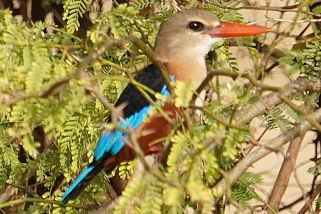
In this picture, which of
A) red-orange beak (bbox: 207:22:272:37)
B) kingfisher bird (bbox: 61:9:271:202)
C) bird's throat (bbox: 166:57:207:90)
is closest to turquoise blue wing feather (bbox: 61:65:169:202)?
kingfisher bird (bbox: 61:9:271:202)

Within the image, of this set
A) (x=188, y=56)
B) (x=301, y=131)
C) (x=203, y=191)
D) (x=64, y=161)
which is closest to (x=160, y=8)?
(x=188, y=56)

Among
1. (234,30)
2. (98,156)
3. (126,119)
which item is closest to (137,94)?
(126,119)

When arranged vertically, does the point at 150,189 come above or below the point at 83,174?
above

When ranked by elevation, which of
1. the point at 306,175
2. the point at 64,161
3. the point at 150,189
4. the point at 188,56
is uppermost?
the point at 150,189

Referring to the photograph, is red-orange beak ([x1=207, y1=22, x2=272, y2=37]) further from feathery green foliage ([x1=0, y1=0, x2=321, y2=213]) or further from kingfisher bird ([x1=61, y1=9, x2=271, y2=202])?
feathery green foliage ([x1=0, y1=0, x2=321, y2=213])

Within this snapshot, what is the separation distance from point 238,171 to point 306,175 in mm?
1621

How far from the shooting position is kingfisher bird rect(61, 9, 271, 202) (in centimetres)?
220

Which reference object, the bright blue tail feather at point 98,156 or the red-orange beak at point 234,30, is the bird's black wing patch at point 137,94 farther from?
the red-orange beak at point 234,30

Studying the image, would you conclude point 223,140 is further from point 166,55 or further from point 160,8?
point 160,8

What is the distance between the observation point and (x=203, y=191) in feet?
4.33

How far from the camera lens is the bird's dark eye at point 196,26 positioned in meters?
2.57

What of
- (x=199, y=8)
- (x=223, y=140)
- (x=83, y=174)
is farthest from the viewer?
(x=199, y=8)

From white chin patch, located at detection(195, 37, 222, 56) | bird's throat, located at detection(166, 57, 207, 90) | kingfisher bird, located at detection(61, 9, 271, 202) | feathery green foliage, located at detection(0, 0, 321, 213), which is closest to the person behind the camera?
feathery green foliage, located at detection(0, 0, 321, 213)

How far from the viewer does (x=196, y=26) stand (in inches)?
102
